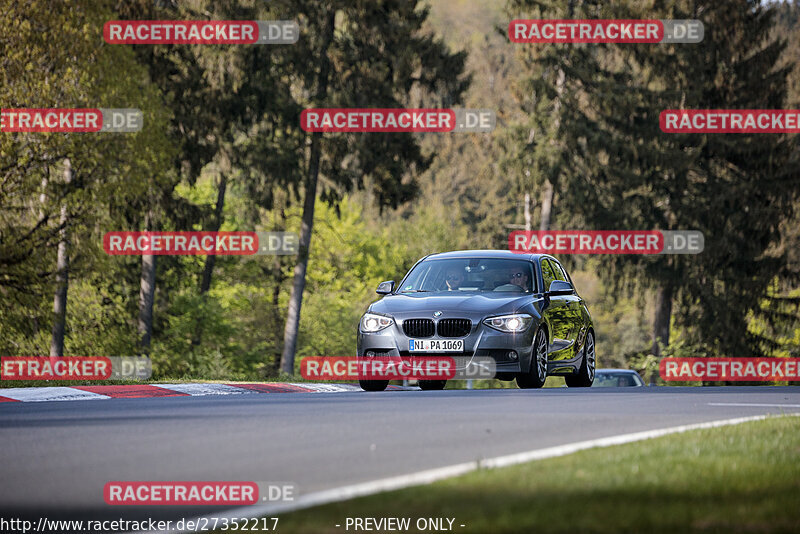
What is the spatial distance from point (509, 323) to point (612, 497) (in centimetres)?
902

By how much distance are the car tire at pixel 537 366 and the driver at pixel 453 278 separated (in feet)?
4.69

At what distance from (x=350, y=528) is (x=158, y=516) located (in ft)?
3.93

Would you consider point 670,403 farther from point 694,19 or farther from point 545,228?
point 694,19

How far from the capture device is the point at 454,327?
51.4ft

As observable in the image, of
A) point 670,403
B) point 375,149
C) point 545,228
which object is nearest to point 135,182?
point 375,149

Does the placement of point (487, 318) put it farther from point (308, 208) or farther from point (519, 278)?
point (308, 208)

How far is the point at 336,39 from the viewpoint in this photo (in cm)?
3975

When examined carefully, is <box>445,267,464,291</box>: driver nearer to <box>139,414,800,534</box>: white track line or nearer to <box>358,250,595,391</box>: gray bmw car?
<box>358,250,595,391</box>: gray bmw car

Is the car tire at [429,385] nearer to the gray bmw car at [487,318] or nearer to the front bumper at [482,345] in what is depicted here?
the gray bmw car at [487,318]

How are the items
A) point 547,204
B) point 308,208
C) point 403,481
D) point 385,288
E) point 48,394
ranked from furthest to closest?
point 547,204, point 308,208, point 385,288, point 48,394, point 403,481

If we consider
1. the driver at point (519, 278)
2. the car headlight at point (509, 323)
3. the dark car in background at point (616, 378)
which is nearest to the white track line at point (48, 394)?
the car headlight at point (509, 323)

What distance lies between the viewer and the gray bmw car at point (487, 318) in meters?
15.6

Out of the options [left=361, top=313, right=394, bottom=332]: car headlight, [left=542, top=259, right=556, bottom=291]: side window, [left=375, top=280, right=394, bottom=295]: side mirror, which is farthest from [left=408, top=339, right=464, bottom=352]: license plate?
[left=542, top=259, right=556, bottom=291]: side window

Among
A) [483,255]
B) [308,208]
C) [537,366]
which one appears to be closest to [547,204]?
[308,208]
